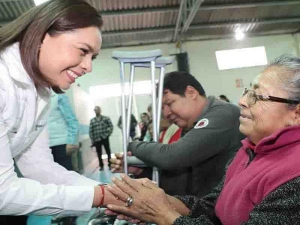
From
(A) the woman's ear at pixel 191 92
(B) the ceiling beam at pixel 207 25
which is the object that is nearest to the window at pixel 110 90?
(B) the ceiling beam at pixel 207 25

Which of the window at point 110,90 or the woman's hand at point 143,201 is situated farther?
the window at point 110,90

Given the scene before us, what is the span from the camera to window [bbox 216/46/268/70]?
992cm

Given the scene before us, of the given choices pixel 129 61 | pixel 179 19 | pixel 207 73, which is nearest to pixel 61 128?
pixel 129 61

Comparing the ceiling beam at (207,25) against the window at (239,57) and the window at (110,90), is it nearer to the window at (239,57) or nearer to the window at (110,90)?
the window at (239,57)

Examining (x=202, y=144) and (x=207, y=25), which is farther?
(x=207, y=25)

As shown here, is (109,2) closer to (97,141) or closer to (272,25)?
(97,141)

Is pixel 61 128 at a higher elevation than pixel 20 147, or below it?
higher

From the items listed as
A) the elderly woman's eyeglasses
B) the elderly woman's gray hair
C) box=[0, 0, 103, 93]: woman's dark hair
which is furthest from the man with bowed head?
box=[0, 0, 103, 93]: woman's dark hair

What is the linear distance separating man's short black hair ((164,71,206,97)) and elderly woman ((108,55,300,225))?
756mm

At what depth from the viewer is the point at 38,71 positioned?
1150mm

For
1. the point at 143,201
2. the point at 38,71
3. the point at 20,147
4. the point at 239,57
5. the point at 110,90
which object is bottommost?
the point at 143,201

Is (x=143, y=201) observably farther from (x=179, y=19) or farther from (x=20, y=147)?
(x=179, y=19)

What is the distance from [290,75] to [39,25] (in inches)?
34.2

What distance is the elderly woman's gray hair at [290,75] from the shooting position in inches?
43.6
